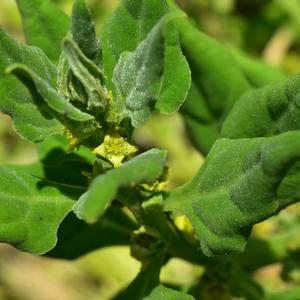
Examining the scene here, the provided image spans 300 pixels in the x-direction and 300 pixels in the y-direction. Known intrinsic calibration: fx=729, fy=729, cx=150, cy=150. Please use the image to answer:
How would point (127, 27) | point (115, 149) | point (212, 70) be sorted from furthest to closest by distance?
point (212, 70)
point (127, 27)
point (115, 149)

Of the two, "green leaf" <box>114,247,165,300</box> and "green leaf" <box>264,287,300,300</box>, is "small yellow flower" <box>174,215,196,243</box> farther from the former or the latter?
"green leaf" <box>264,287,300,300</box>

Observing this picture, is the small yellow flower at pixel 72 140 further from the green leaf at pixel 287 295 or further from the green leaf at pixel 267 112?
the green leaf at pixel 287 295

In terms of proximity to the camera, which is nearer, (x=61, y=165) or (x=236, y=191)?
(x=236, y=191)

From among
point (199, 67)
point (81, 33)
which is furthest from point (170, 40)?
point (199, 67)

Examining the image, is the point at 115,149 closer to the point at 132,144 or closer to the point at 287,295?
the point at 132,144

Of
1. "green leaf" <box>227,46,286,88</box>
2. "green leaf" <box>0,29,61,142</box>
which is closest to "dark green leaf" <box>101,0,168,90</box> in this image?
"green leaf" <box>0,29,61,142</box>

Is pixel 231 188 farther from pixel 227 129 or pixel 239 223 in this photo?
pixel 227 129

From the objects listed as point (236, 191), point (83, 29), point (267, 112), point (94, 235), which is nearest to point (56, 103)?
point (83, 29)
